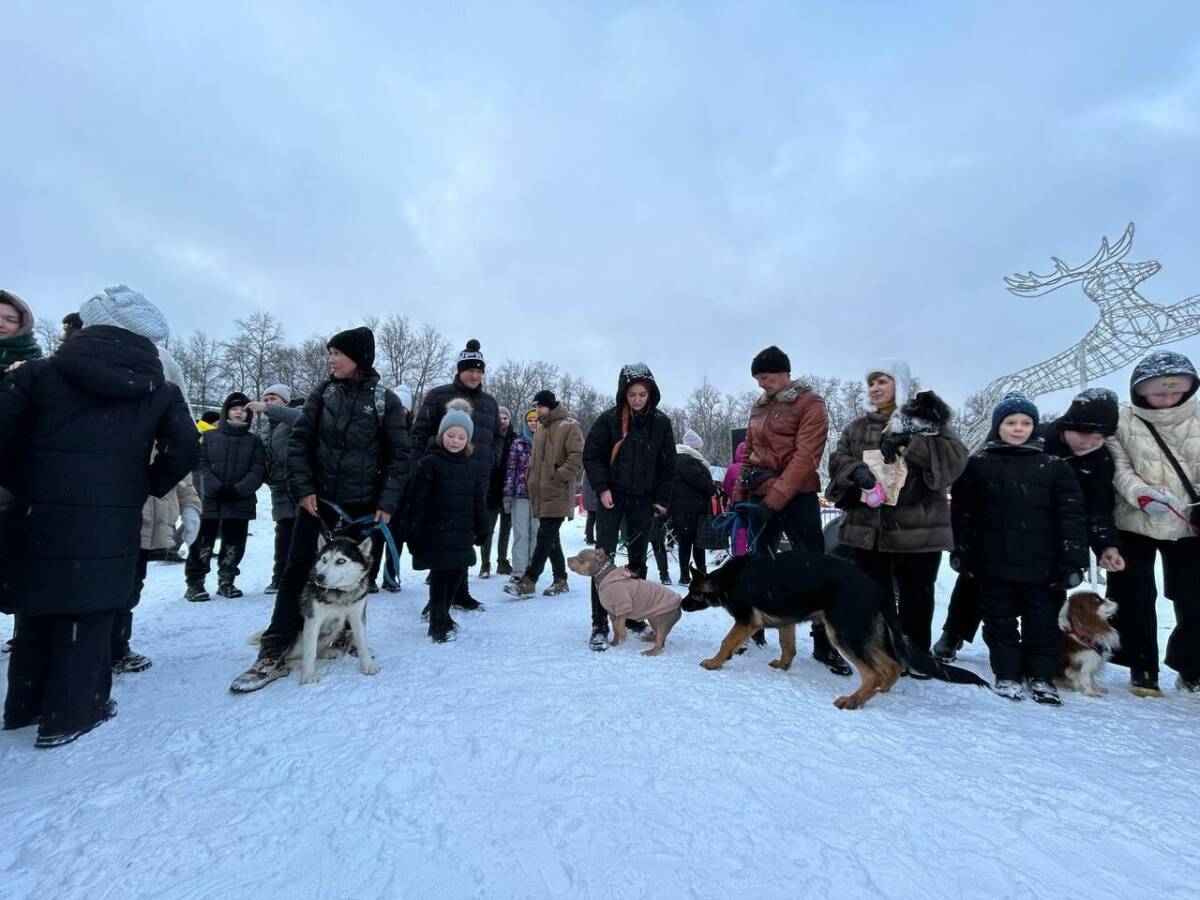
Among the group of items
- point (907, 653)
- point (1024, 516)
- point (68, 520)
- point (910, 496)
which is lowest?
point (907, 653)

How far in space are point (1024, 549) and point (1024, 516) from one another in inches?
8.5

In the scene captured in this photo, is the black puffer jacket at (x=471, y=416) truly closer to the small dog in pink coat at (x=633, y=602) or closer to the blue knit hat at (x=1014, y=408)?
the small dog in pink coat at (x=633, y=602)

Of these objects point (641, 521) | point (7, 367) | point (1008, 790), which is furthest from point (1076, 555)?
point (7, 367)

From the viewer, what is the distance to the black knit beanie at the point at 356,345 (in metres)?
3.76

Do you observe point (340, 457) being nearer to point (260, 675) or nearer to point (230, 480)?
point (260, 675)

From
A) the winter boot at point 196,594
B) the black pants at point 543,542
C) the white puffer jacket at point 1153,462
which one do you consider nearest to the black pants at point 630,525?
the black pants at point 543,542

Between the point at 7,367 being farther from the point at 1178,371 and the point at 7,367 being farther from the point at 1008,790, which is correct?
the point at 1178,371

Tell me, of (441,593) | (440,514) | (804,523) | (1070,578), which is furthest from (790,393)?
(441,593)

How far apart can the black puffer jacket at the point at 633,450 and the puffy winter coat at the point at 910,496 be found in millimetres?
1340

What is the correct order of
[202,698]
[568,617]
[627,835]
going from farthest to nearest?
[568,617] → [202,698] → [627,835]

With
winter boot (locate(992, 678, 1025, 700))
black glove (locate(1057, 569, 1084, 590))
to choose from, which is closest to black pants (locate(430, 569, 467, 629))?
winter boot (locate(992, 678, 1025, 700))

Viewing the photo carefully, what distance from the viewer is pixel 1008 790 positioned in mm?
2189

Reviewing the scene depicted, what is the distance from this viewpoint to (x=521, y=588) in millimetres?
6332

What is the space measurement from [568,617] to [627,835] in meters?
3.46
